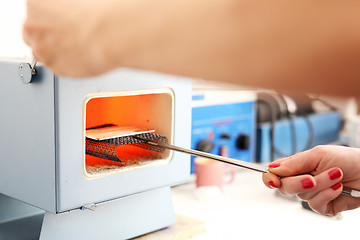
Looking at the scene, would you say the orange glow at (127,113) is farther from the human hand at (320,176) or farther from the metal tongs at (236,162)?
the human hand at (320,176)

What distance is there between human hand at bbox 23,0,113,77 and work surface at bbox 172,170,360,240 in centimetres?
75

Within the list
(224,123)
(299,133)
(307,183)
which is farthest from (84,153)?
(299,133)

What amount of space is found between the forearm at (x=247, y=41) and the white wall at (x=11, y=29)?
943 mm

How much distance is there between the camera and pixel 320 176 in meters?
0.87

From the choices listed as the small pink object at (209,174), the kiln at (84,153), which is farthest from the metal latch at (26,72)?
the small pink object at (209,174)

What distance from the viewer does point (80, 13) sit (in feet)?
1.61

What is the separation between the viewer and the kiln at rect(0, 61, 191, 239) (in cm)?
90

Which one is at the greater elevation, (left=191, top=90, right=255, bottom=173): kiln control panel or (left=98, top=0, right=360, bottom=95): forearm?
(left=98, top=0, right=360, bottom=95): forearm

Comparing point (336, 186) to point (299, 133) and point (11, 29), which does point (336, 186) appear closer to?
point (11, 29)

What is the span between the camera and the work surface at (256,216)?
3.95ft

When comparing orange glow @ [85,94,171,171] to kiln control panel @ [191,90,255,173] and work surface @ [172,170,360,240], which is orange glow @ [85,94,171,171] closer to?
work surface @ [172,170,360,240]

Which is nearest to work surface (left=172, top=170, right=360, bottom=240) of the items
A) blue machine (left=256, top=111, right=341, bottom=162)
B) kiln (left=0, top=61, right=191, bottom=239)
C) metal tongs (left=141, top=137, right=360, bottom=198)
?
kiln (left=0, top=61, right=191, bottom=239)

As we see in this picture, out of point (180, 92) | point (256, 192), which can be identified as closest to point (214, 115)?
point (256, 192)

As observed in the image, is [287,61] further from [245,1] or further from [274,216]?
[274,216]
